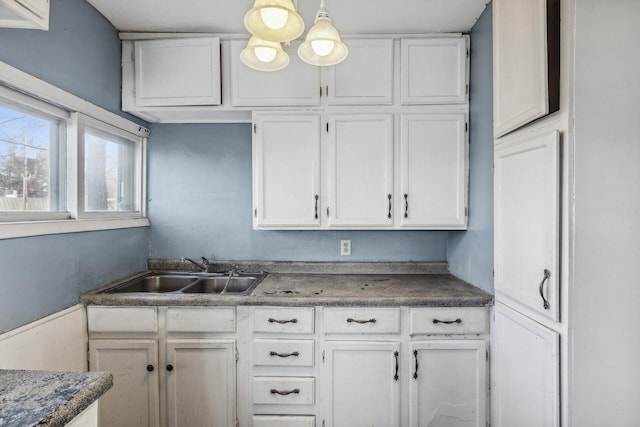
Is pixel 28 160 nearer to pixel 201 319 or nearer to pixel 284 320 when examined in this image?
pixel 201 319

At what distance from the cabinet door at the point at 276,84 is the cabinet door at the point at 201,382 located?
1437 mm

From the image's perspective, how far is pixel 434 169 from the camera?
1977 millimetres

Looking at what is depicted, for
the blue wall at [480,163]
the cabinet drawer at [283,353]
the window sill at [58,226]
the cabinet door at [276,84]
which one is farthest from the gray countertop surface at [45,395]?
the blue wall at [480,163]

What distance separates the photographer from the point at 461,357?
1700 millimetres

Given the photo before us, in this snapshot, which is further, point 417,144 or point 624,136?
point 417,144

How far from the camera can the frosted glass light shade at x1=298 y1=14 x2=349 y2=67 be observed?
1.15 m

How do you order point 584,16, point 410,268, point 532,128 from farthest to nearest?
point 410,268 → point 532,128 → point 584,16

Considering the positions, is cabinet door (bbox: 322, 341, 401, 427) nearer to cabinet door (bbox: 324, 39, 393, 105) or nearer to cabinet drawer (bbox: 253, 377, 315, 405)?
cabinet drawer (bbox: 253, 377, 315, 405)

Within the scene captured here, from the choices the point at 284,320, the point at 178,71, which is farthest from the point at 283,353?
the point at 178,71

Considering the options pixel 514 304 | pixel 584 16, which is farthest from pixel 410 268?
pixel 584 16

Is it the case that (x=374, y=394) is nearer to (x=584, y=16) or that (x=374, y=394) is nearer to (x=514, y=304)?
(x=514, y=304)

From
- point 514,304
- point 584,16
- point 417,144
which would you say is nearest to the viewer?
point 584,16

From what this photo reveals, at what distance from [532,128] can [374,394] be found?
1.49 metres

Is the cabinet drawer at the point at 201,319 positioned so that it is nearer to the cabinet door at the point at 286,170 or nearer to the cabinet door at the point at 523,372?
the cabinet door at the point at 286,170
